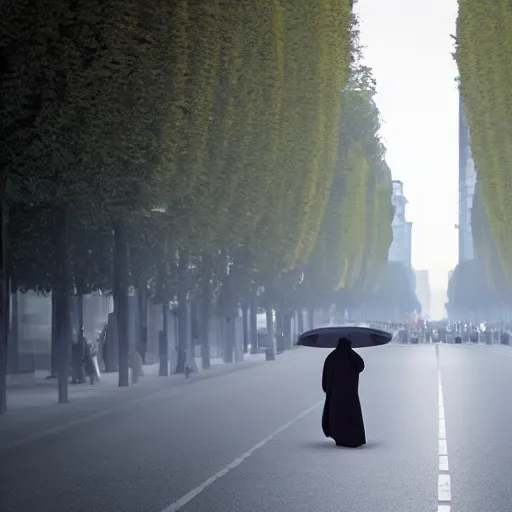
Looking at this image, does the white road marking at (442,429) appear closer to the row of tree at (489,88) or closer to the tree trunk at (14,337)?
the tree trunk at (14,337)

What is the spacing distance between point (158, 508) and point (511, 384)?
28.5 meters

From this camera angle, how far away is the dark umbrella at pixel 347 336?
20328mm

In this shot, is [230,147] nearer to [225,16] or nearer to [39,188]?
[225,16]

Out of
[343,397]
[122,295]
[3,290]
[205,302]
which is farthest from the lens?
[205,302]

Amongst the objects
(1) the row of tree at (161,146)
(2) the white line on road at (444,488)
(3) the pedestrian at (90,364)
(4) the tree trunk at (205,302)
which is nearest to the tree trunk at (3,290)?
(1) the row of tree at (161,146)

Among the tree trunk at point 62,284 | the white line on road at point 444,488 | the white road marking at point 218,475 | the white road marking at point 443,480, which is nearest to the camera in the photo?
the white road marking at point 218,475

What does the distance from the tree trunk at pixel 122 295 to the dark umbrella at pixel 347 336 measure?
20.0 m

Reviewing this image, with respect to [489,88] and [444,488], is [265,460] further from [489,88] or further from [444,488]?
[489,88]

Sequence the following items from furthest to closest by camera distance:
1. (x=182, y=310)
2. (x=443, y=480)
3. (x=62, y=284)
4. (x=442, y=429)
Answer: (x=182, y=310) < (x=62, y=284) < (x=442, y=429) < (x=443, y=480)

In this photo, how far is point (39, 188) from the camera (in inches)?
1254

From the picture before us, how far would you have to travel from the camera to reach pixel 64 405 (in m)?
32.1

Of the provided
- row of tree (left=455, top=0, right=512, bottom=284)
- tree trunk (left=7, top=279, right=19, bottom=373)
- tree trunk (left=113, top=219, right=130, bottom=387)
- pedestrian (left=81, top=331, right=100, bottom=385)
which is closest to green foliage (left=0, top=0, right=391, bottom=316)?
tree trunk (left=113, top=219, right=130, bottom=387)

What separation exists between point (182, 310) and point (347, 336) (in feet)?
96.3

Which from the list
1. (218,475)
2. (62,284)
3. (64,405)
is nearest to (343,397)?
(218,475)
